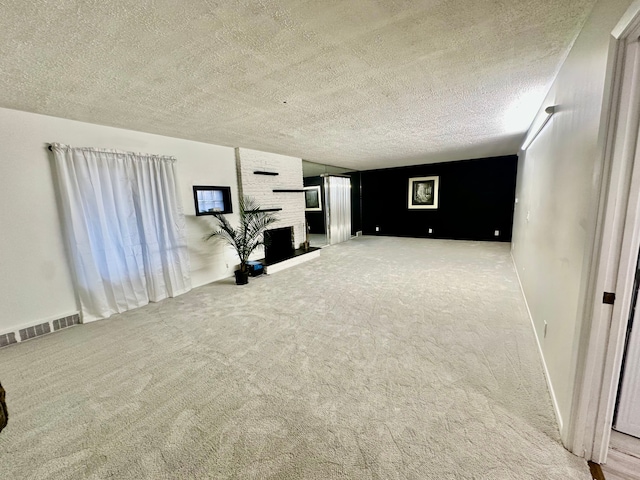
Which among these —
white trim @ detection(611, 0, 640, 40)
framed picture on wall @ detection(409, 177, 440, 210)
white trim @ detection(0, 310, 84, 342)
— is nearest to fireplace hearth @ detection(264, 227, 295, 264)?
white trim @ detection(0, 310, 84, 342)

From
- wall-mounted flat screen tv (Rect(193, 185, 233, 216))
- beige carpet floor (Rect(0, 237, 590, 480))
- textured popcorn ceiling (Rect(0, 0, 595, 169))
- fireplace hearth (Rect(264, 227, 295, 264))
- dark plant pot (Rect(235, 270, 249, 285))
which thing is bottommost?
beige carpet floor (Rect(0, 237, 590, 480))

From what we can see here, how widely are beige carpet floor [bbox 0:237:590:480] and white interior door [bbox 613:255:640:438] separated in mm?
317

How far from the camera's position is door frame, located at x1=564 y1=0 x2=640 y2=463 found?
102cm

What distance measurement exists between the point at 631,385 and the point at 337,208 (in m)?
6.23

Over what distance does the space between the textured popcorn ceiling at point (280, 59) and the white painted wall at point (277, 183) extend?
1594mm

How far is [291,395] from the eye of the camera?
1721mm

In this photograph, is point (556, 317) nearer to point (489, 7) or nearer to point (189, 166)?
point (489, 7)

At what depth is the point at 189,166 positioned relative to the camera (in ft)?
12.8

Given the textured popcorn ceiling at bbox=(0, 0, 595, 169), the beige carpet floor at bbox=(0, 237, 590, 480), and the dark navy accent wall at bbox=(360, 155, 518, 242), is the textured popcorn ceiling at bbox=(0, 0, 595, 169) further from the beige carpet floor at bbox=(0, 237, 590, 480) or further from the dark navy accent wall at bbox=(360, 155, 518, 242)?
the dark navy accent wall at bbox=(360, 155, 518, 242)

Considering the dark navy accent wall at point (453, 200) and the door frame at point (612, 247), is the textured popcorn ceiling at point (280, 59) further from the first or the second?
the dark navy accent wall at point (453, 200)

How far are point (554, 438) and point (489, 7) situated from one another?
90.7 inches

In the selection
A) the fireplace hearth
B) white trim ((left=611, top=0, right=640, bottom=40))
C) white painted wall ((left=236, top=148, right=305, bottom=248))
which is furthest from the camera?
the fireplace hearth

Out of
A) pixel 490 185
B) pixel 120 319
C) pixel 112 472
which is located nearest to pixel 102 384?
pixel 112 472

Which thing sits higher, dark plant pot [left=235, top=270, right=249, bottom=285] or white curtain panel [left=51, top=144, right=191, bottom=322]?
white curtain panel [left=51, top=144, right=191, bottom=322]
